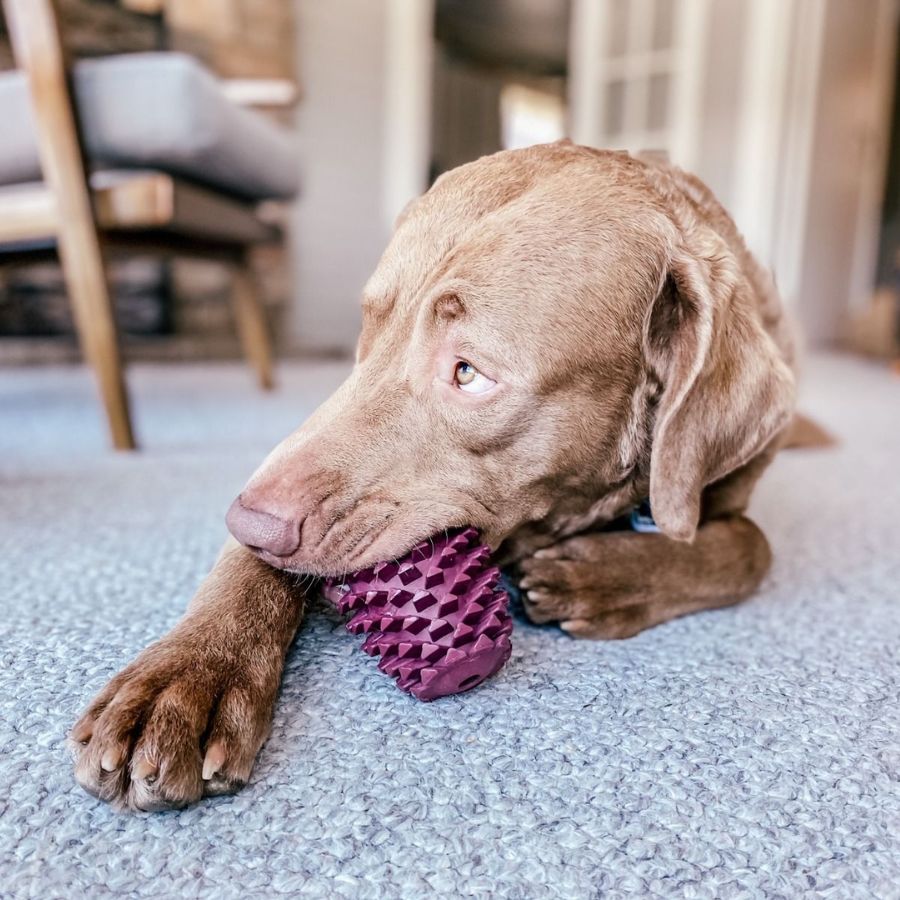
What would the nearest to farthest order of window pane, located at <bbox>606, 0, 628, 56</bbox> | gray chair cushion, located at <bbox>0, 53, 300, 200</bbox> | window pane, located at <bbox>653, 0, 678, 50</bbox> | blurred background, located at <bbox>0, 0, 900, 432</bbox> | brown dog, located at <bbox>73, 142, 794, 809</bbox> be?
1. brown dog, located at <bbox>73, 142, 794, 809</bbox>
2. gray chair cushion, located at <bbox>0, 53, 300, 200</bbox>
3. blurred background, located at <bbox>0, 0, 900, 432</bbox>
4. window pane, located at <bbox>653, 0, 678, 50</bbox>
5. window pane, located at <bbox>606, 0, 628, 56</bbox>

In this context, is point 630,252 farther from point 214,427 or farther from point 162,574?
point 214,427

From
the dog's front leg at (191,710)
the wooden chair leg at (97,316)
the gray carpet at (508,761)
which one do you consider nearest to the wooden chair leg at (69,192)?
the wooden chair leg at (97,316)

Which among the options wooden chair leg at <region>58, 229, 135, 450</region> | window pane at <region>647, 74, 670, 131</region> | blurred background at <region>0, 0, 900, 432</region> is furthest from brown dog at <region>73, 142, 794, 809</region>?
window pane at <region>647, 74, 670, 131</region>

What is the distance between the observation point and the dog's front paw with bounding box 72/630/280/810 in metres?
0.72

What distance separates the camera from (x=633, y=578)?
Answer: 47.0 inches

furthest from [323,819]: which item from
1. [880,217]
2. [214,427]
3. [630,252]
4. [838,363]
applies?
[880,217]

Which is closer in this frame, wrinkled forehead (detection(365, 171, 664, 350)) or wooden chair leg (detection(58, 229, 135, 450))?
wrinkled forehead (detection(365, 171, 664, 350))

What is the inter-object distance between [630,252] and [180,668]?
78cm

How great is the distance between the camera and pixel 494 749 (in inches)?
33.7

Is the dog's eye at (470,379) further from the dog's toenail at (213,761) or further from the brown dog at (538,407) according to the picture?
the dog's toenail at (213,761)

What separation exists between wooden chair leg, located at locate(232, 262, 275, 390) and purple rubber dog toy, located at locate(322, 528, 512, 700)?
2746mm

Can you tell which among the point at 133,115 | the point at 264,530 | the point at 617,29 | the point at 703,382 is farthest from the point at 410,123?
the point at 264,530

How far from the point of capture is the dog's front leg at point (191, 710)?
0.72 m

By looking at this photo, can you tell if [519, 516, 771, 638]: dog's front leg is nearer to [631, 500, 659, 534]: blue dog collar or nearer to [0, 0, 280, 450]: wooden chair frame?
[631, 500, 659, 534]: blue dog collar
